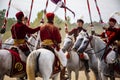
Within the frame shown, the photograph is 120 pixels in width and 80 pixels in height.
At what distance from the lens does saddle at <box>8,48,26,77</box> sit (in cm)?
430

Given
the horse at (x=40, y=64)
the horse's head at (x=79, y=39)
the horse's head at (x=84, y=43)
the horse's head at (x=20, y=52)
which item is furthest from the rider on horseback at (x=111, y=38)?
the horse's head at (x=20, y=52)

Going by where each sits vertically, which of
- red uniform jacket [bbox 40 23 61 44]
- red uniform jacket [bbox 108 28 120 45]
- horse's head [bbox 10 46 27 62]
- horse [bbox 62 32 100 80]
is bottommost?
horse [bbox 62 32 100 80]

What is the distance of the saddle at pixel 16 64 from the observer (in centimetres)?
430

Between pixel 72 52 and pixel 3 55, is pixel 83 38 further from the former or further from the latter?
pixel 3 55

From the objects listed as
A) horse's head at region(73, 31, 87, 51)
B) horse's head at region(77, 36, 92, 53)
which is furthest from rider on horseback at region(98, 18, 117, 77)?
horse's head at region(73, 31, 87, 51)

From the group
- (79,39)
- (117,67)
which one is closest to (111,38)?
(117,67)

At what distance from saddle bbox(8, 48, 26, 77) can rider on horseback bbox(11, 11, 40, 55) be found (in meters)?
0.15

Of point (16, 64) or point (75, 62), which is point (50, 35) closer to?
point (16, 64)

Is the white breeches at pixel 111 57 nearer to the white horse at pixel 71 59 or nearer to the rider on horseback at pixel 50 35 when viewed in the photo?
the rider on horseback at pixel 50 35

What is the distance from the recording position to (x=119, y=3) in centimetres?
698

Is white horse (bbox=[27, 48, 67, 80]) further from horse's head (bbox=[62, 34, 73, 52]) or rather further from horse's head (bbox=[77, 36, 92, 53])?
horse's head (bbox=[62, 34, 73, 52])

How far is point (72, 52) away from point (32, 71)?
1.94 metres

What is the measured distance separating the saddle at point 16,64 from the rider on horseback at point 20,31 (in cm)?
15

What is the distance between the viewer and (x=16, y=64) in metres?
4.36
